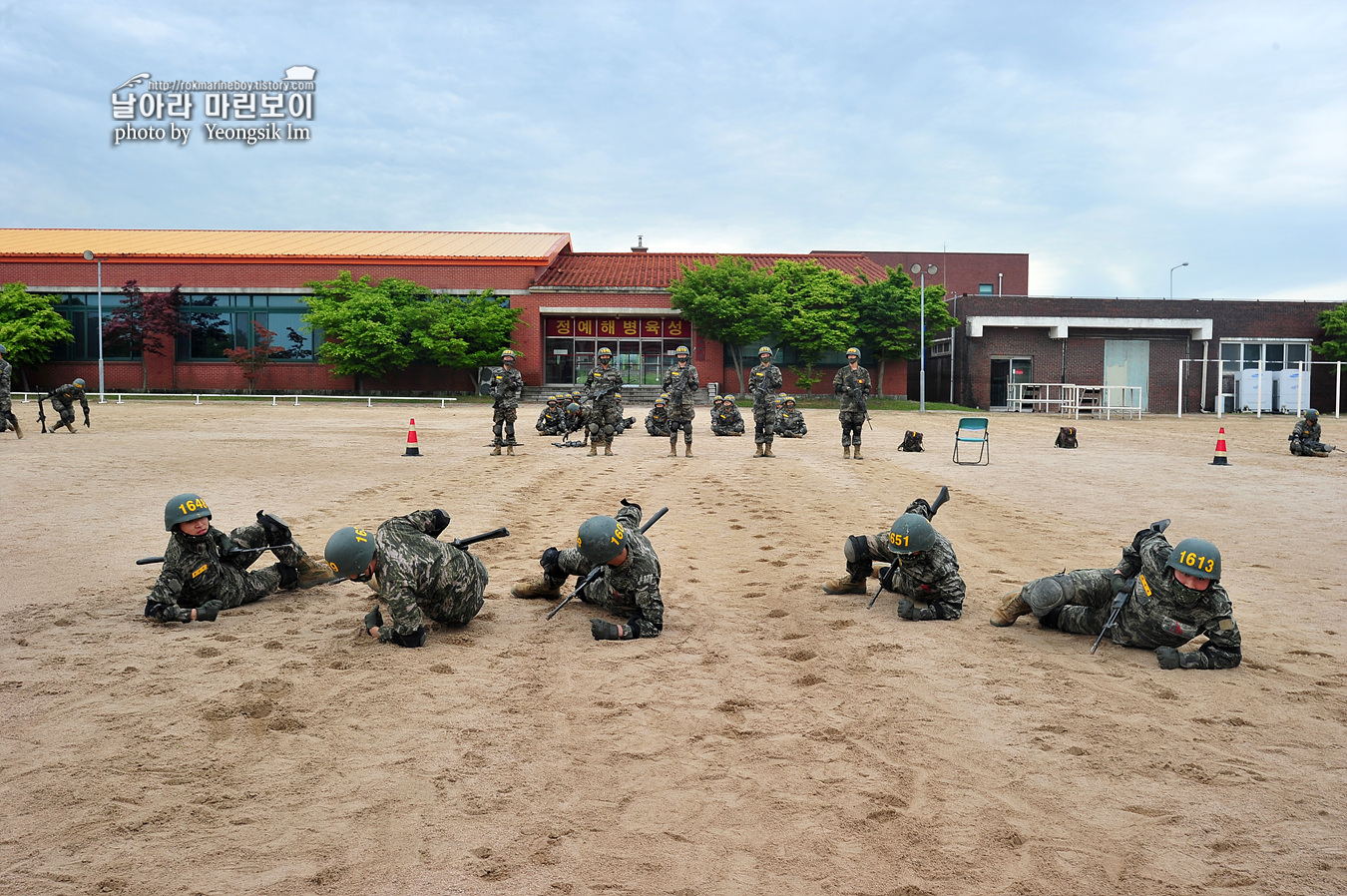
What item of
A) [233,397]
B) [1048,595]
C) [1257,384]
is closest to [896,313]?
[1257,384]

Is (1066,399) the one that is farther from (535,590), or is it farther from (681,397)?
(535,590)

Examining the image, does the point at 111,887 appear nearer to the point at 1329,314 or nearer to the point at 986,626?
the point at 986,626

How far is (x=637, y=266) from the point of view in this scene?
4319 centimetres

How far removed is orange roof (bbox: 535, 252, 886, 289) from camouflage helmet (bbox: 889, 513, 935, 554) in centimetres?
3377

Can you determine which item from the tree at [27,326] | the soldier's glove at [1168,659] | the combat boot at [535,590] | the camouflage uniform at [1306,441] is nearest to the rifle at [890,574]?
the soldier's glove at [1168,659]

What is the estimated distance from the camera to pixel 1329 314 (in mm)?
37625

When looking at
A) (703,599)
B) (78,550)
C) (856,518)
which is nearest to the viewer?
(703,599)

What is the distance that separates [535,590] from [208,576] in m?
2.22

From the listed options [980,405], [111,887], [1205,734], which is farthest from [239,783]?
[980,405]

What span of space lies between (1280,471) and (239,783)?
52.8 ft

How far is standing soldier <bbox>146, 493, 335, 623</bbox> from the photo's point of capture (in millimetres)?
5641

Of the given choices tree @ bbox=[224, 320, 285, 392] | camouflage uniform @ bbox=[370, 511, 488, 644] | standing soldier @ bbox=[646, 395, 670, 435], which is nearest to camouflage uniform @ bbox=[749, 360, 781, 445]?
standing soldier @ bbox=[646, 395, 670, 435]

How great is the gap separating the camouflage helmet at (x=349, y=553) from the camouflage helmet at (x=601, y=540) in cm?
126

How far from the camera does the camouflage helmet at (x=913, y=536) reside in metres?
5.57
